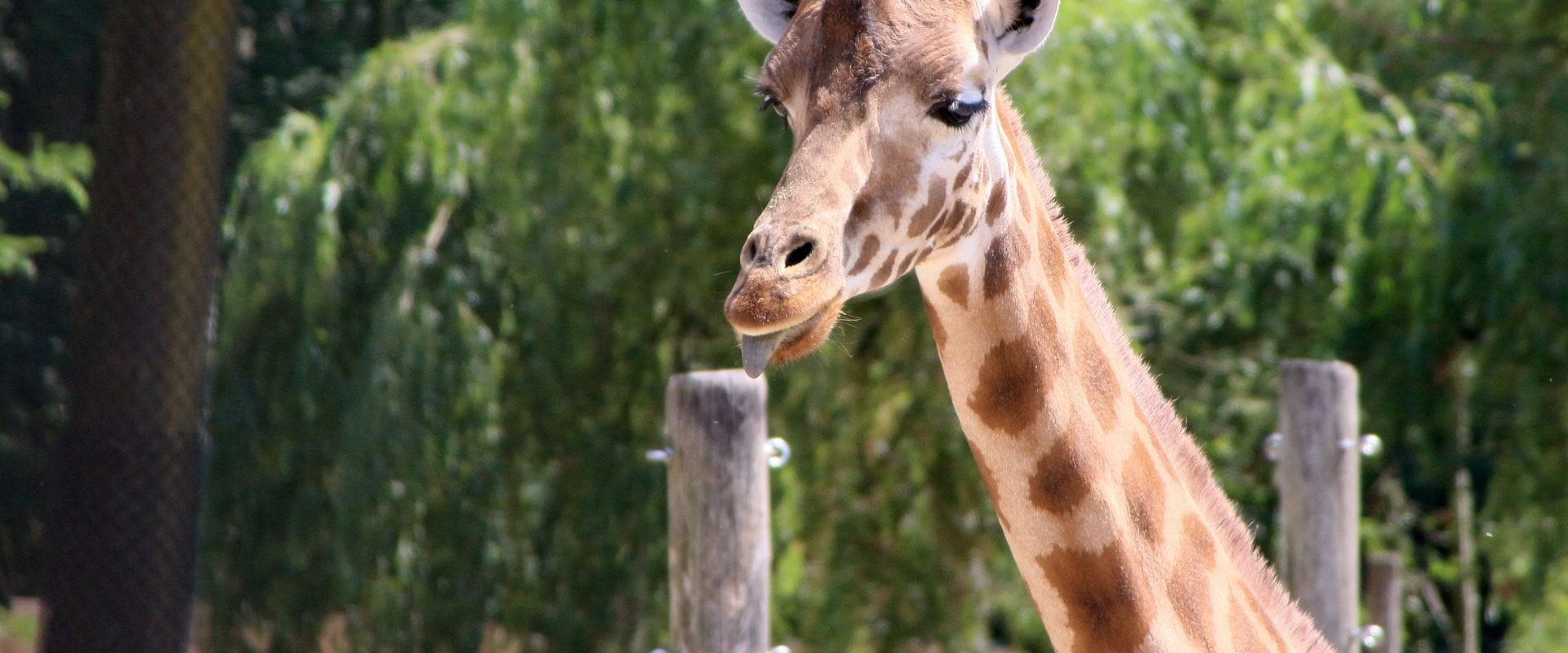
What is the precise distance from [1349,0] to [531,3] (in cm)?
316

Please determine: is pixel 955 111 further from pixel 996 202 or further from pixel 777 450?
pixel 777 450

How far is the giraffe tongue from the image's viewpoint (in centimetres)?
167

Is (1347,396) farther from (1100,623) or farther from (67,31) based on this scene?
(67,31)

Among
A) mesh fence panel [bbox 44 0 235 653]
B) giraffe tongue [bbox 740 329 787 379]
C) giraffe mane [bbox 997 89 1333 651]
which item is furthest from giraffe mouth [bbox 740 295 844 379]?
mesh fence panel [bbox 44 0 235 653]

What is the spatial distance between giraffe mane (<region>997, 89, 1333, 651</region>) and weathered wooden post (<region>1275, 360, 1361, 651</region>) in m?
1.07

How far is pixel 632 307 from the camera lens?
183 inches

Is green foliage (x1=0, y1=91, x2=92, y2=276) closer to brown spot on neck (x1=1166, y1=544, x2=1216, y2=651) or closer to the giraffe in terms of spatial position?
the giraffe

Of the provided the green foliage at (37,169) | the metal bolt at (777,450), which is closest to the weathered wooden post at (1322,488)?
the metal bolt at (777,450)

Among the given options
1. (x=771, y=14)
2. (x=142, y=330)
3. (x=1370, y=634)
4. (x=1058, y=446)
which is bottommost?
(x=1370, y=634)

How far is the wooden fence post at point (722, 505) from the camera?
2529mm

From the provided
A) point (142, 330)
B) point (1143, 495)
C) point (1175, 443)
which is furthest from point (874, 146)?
point (142, 330)

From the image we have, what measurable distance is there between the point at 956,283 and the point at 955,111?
8.7 inches

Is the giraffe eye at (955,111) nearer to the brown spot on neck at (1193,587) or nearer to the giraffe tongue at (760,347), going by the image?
the giraffe tongue at (760,347)

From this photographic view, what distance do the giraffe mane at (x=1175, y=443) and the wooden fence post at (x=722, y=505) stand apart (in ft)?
2.00
